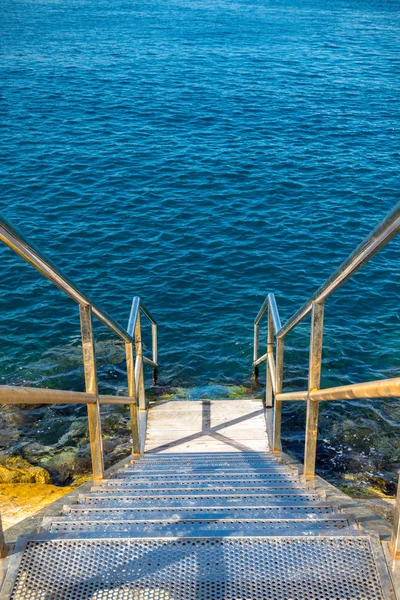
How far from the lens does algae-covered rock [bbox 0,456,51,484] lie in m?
5.83

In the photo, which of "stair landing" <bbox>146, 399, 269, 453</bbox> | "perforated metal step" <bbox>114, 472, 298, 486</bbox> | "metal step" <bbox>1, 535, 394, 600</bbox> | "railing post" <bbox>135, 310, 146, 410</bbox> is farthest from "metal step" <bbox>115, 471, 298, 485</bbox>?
"railing post" <bbox>135, 310, 146, 410</bbox>

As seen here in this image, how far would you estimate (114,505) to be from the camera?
307 centimetres

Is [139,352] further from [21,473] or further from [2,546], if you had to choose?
[2,546]

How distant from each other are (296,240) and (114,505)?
12.4m

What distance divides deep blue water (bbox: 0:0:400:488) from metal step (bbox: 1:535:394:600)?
561 centimetres

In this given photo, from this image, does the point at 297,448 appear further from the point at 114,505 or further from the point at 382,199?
the point at 382,199

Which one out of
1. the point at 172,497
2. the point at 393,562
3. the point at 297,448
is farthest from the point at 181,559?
the point at 297,448

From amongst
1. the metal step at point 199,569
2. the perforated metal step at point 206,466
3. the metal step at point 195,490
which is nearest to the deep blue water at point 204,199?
the perforated metal step at point 206,466

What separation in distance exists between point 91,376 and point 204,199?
44.5 ft

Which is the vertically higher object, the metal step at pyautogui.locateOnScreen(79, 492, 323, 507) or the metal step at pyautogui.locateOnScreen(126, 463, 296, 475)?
the metal step at pyautogui.locateOnScreen(79, 492, 323, 507)

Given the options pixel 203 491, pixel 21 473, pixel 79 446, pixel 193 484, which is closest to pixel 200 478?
pixel 193 484

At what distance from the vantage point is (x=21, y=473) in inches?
241

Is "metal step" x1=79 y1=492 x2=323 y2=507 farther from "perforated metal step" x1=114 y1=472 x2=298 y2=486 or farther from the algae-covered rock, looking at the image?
the algae-covered rock

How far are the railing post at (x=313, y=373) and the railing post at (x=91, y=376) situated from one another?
119 cm
